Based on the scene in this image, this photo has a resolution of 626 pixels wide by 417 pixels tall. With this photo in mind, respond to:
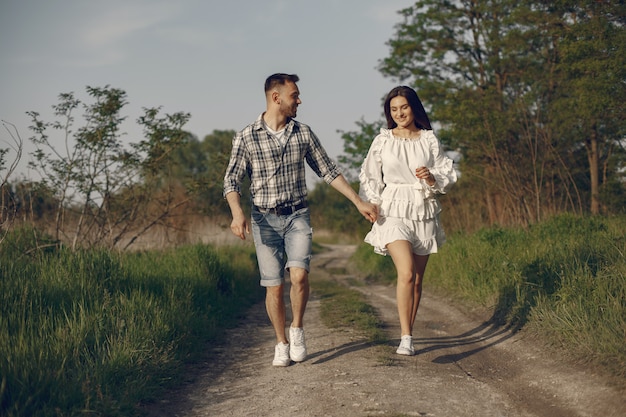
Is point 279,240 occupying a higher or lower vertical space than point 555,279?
higher

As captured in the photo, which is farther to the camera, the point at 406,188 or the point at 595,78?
the point at 595,78

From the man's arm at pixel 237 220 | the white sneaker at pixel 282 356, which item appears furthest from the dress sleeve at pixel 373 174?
the white sneaker at pixel 282 356

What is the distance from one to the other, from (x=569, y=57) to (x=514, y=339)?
8.48 m

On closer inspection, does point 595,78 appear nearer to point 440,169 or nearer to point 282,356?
point 440,169

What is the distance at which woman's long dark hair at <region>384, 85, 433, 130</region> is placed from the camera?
5775mm

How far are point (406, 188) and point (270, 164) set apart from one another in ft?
4.02

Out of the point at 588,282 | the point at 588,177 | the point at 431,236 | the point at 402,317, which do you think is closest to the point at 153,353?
the point at 402,317

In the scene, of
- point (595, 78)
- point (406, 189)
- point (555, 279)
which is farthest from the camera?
point (595, 78)

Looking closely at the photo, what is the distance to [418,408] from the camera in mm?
3891

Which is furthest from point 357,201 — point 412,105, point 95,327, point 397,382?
point 95,327

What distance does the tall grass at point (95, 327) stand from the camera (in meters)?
3.72

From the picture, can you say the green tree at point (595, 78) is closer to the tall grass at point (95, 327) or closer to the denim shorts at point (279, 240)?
the tall grass at point (95, 327)

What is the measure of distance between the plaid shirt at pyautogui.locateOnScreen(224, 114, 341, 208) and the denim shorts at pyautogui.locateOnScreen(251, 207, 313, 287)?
0.42ft

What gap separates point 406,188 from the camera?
18.8 feet
